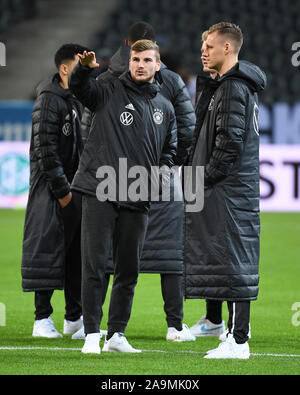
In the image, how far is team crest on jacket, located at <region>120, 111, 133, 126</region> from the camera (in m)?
5.69

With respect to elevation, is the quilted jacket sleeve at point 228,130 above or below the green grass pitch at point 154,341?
above

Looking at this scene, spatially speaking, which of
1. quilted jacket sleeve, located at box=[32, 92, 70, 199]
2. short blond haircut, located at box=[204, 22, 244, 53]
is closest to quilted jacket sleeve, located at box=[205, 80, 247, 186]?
short blond haircut, located at box=[204, 22, 244, 53]

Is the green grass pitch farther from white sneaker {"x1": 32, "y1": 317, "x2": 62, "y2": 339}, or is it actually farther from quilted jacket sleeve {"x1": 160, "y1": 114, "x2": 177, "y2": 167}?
quilted jacket sleeve {"x1": 160, "y1": 114, "x2": 177, "y2": 167}

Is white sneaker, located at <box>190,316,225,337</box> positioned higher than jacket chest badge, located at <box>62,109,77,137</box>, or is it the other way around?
jacket chest badge, located at <box>62,109,77,137</box>

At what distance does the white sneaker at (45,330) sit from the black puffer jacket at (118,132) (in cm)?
135

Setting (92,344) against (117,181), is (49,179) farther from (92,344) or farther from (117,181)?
(92,344)

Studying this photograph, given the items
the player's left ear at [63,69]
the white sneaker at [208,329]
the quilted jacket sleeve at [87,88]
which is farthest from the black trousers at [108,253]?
the player's left ear at [63,69]

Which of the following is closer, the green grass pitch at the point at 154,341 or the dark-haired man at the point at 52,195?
the green grass pitch at the point at 154,341

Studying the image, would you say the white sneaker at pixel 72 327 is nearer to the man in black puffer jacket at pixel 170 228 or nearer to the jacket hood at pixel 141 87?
the man in black puffer jacket at pixel 170 228

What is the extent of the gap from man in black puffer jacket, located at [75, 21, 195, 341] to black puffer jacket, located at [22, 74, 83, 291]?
416 millimetres

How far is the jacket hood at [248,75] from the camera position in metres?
5.56

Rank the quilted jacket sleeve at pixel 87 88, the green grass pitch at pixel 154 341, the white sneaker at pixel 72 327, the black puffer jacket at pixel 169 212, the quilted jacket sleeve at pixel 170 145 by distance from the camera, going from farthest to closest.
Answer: the white sneaker at pixel 72 327 → the black puffer jacket at pixel 169 212 → the quilted jacket sleeve at pixel 170 145 → the quilted jacket sleeve at pixel 87 88 → the green grass pitch at pixel 154 341
